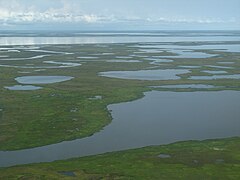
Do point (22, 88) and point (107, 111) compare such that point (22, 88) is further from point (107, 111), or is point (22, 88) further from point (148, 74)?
point (148, 74)

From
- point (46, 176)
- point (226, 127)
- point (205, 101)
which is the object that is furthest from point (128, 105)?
point (46, 176)

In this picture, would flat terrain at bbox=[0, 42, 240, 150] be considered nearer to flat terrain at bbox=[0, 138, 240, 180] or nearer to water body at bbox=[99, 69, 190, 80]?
water body at bbox=[99, 69, 190, 80]

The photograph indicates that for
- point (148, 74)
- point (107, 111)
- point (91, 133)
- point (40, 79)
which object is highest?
point (91, 133)

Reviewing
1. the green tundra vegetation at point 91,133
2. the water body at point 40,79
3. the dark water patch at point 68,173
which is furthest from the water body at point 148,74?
the dark water patch at point 68,173

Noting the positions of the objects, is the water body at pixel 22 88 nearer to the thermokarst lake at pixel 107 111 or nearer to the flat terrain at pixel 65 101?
the thermokarst lake at pixel 107 111

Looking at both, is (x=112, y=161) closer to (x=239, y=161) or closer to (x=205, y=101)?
(x=239, y=161)

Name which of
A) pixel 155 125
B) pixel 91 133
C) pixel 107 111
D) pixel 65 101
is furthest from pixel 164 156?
pixel 65 101

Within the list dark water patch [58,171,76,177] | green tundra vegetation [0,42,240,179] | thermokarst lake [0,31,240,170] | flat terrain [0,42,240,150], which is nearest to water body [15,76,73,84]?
thermokarst lake [0,31,240,170]
